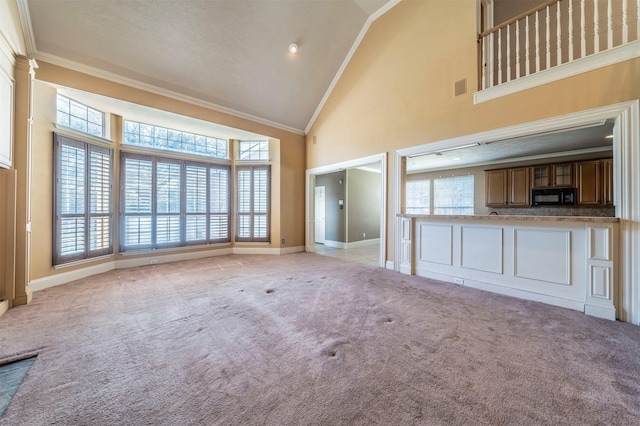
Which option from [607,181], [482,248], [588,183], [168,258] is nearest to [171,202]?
[168,258]

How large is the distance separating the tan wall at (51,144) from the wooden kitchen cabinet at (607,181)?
6586mm

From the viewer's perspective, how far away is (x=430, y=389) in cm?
152

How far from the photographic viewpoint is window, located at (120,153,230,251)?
4773mm

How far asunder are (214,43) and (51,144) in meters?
2.90

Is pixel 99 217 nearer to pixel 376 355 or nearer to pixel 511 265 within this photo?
pixel 376 355

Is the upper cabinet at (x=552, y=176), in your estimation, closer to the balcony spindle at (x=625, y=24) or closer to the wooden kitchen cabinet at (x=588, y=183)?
the wooden kitchen cabinet at (x=588, y=183)

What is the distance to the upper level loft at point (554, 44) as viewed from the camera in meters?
2.55

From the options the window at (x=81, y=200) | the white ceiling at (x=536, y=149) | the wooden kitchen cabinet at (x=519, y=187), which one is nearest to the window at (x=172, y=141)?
the window at (x=81, y=200)

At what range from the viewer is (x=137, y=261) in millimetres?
4840

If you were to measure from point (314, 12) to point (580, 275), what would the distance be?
17.5 ft

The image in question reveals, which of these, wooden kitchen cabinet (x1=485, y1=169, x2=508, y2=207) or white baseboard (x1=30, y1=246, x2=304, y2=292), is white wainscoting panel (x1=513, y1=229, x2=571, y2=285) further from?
white baseboard (x1=30, y1=246, x2=304, y2=292)

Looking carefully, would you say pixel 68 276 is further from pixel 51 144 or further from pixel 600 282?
pixel 600 282

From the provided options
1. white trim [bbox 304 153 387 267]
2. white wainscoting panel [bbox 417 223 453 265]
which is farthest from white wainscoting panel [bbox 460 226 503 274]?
white trim [bbox 304 153 387 267]

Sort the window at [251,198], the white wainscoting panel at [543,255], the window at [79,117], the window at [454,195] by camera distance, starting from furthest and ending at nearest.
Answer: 1. the window at [454,195]
2. the window at [251,198]
3. the window at [79,117]
4. the white wainscoting panel at [543,255]
